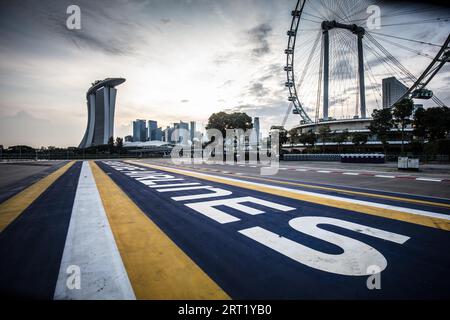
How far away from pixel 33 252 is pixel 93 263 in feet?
3.08

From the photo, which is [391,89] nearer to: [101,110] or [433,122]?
[433,122]

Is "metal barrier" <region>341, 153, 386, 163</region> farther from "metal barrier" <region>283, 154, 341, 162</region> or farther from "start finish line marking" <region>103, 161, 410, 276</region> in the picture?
"start finish line marking" <region>103, 161, 410, 276</region>

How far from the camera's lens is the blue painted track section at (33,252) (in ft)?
6.19

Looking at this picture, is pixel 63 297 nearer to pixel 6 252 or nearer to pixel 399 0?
pixel 6 252

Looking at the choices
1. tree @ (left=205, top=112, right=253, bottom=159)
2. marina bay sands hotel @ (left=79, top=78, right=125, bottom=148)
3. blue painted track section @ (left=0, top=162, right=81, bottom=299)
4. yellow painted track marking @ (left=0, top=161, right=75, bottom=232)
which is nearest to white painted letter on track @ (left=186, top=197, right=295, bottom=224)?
blue painted track section @ (left=0, top=162, right=81, bottom=299)

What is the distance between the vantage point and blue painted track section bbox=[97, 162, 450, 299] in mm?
1837

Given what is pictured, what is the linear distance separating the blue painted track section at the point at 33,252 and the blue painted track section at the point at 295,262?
1.37m

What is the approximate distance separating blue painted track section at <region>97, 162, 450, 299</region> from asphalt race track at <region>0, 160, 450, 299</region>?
0.01 m

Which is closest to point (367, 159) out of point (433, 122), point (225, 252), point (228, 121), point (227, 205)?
point (433, 122)

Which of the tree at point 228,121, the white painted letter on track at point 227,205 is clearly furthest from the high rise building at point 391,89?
the white painted letter on track at point 227,205

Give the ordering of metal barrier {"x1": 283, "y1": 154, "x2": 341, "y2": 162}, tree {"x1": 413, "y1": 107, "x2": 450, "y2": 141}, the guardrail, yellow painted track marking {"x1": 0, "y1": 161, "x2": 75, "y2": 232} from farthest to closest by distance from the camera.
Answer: tree {"x1": 413, "y1": 107, "x2": 450, "y2": 141}
metal barrier {"x1": 283, "y1": 154, "x2": 341, "y2": 162}
the guardrail
yellow painted track marking {"x1": 0, "y1": 161, "x2": 75, "y2": 232}

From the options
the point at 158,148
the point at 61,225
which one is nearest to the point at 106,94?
the point at 158,148
